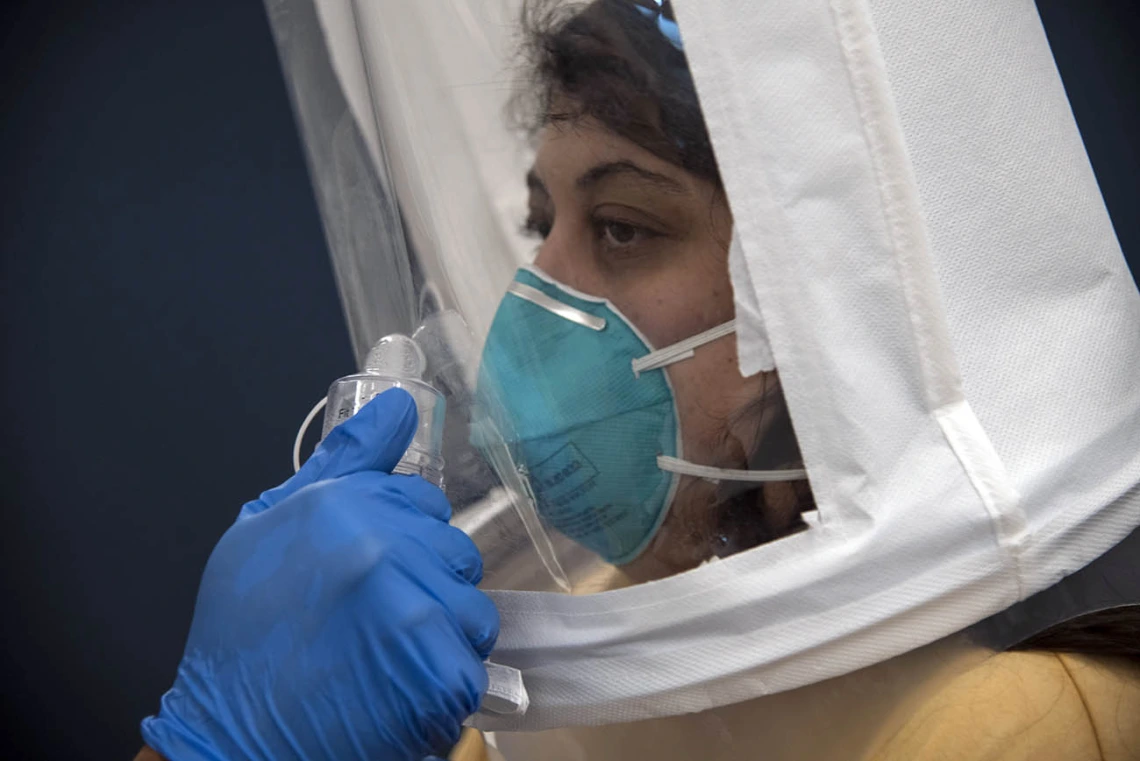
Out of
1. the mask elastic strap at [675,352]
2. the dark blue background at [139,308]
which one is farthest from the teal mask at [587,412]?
the dark blue background at [139,308]

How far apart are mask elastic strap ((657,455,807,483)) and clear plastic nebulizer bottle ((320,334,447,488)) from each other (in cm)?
26

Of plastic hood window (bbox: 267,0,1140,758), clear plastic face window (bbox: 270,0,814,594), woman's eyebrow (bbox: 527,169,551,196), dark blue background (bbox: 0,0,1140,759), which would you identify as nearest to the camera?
plastic hood window (bbox: 267,0,1140,758)

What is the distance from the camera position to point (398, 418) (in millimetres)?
882

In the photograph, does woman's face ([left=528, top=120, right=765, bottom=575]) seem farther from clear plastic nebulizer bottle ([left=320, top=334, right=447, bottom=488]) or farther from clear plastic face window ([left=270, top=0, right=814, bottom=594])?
clear plastic nebulizer bottle ([left=320, top=334, right=447, bottom=488])

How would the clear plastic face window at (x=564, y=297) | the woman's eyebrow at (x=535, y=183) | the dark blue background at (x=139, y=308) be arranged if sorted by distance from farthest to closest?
1. the dark blue background at (x=139, y=308)
2. the woman's eyebrow at (x=535, y=183)
3. the clear plastic face window at (x=564, y=297)

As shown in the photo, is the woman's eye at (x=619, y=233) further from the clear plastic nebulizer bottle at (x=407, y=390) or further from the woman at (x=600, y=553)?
the clear plastic nebulizer bottle at (x=407, y=390)

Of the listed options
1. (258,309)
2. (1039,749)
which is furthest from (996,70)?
(258,309)

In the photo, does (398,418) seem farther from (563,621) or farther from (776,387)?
(776,387)

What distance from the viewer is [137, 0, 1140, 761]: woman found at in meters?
0.78

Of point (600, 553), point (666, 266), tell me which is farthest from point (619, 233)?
point (600, 553)

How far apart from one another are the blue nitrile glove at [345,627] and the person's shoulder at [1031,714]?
41cm

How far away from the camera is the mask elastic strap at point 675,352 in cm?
85

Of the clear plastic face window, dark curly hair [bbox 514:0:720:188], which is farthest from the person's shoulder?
dark curly hair [bbox 514:0:720:188]

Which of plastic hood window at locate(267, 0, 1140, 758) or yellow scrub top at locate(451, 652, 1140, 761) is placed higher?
plastic hood window at locate(267, 0, 1140, 758)
